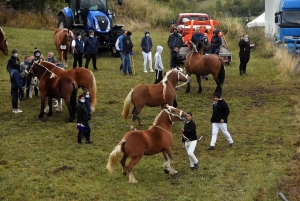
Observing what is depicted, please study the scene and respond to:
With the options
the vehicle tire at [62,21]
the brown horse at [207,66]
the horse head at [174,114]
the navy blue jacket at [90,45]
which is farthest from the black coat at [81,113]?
the vehicle tire at [62,21]

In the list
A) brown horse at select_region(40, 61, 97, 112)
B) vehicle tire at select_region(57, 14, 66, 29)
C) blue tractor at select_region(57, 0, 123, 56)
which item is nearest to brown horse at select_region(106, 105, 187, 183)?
brown horse at select_region(40, 61, 97, 112)

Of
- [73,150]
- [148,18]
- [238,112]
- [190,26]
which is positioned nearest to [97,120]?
[73,150]

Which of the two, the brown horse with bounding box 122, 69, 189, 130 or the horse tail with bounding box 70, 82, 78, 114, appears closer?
the brown horse with bounding box 122, 69, 189, 130

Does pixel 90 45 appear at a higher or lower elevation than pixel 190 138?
higher

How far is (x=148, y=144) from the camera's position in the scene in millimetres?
10164

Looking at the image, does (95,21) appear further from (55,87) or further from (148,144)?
(148,144)

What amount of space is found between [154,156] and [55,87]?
3.98 metres

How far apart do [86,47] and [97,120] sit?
5.95 meters

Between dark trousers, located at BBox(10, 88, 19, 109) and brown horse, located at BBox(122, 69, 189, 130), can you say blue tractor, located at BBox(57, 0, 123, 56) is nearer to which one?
dark trousers, located at BBox(10, 88, 19, 109)

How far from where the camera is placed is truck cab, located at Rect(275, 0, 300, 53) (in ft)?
81.7

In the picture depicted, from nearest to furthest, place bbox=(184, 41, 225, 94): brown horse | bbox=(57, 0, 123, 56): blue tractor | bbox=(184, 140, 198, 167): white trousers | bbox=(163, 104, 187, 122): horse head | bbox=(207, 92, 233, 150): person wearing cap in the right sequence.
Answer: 1. bbox=(163, 104, 187, 122): horse head
2. bbox=(184, 140, 198, 167): white trousers
3. bbox=(207, 92, 233, 150): person wearing cap
4. bbox=(184, 41, 225, 94): brown horse
5. bbox=(57, 0, 123, 56): blue tractor

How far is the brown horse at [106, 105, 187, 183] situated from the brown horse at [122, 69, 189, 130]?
2.56 metres

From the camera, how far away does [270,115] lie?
15359 mm

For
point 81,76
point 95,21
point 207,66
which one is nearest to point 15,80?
point 81,76
